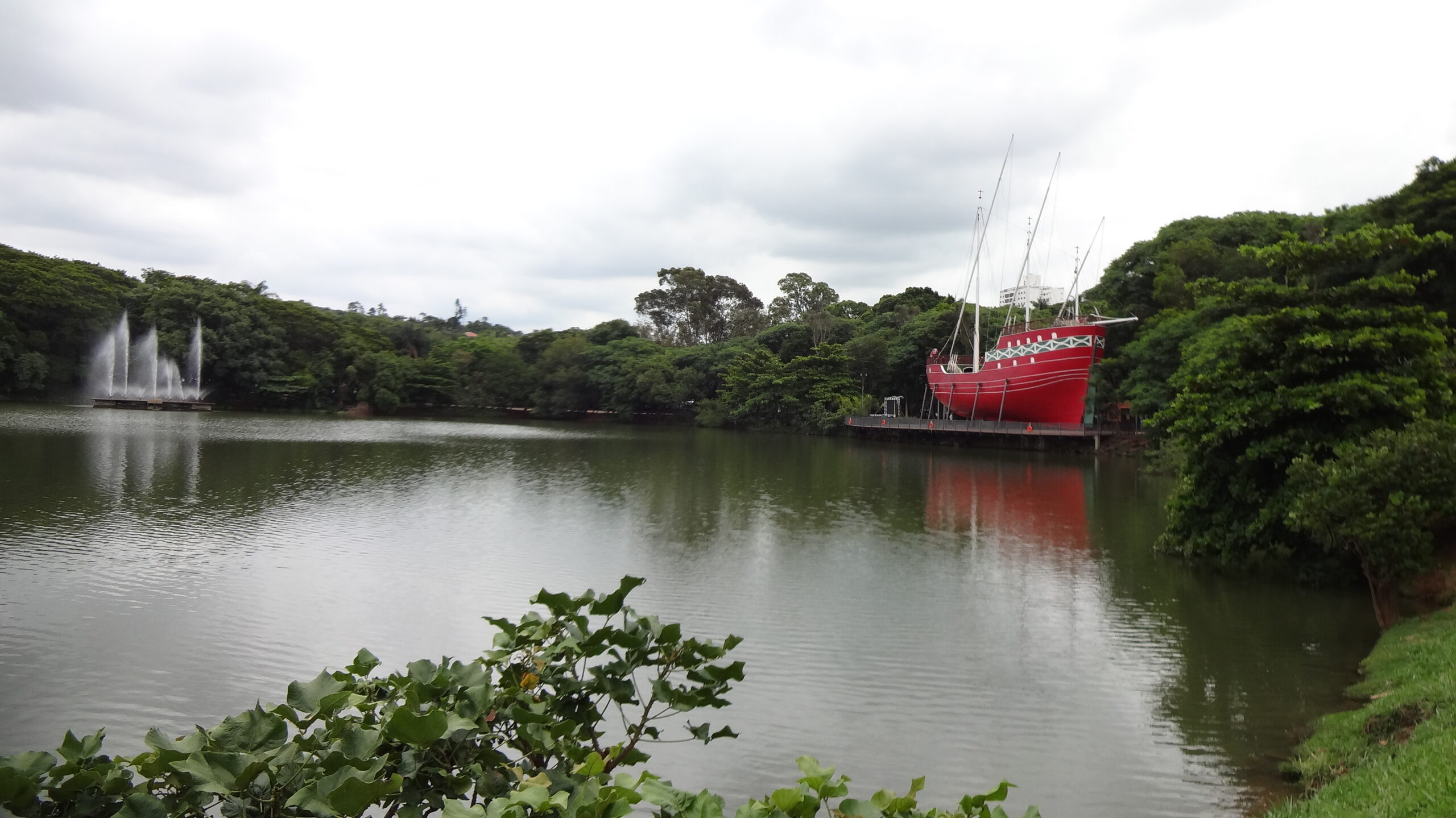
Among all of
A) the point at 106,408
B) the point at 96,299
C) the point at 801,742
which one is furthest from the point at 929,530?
the point at 96,299

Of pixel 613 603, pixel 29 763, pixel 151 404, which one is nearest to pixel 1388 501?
pixel 613 603

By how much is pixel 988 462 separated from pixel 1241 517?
16.9m

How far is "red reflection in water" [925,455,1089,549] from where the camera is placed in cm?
1379

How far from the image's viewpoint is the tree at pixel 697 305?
204 feet

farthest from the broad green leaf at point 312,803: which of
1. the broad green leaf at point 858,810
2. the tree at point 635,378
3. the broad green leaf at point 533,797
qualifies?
the tree at point 635,378

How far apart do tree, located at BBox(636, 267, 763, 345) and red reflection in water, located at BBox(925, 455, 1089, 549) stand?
39177 mm

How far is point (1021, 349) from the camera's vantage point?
29688 mm

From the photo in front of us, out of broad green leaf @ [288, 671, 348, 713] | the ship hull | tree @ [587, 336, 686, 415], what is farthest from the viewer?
tree @ [587, 336, 686, 415]

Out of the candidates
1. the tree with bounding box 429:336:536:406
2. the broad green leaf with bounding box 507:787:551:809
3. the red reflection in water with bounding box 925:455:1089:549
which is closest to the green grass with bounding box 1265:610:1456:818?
the broad green leaf with bounding box 507:787:551:809

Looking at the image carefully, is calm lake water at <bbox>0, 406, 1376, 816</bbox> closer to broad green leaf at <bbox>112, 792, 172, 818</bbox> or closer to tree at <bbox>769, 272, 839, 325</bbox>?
broad green leaf at <bbox>112, 792, 172, 818</bbox>

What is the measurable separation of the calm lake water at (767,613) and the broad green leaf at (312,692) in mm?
3161

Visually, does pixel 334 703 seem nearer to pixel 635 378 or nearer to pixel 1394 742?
pixel 1394 742

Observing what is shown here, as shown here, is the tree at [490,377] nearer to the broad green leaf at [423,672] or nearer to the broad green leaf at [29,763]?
the broad green leaf at [423,672]

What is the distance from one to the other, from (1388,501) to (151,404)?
46.9m
